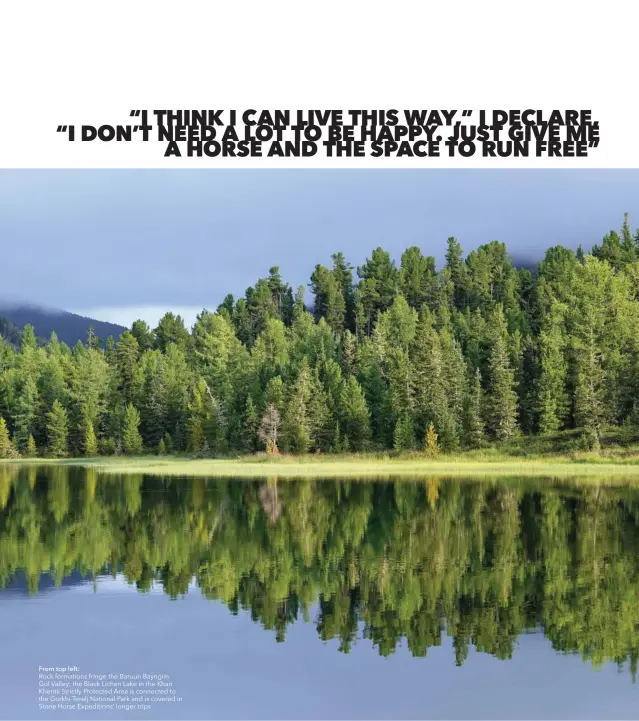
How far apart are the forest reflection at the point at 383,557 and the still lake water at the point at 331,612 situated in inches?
4.1

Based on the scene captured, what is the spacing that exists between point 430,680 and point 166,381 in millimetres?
121147

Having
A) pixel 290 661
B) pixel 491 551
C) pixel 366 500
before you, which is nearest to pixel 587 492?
pixel 366 500

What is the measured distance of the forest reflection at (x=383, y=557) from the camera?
76.1ft

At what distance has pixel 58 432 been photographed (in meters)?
134

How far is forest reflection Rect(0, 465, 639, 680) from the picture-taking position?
2319 centimetres

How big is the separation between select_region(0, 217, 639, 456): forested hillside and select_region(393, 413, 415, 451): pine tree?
0.15 metres

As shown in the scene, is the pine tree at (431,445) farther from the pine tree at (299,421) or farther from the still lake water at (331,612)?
the still lake water at (331,612)

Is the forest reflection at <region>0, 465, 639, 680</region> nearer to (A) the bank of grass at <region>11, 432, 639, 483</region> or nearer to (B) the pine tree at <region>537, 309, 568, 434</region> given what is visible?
(A) the bank of grass at <region>11, 432, 639, 483</region>

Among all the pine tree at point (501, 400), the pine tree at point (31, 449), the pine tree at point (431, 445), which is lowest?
the pine tree at point (31, 449)

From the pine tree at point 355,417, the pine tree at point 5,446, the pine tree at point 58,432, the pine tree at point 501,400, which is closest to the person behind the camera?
the pine tree at point 501,400

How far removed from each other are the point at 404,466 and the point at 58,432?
63.3 metres

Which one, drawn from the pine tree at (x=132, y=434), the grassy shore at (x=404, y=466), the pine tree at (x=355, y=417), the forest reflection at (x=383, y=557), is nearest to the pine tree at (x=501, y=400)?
the grassy shore at (x=404, y=466)

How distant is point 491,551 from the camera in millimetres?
33469

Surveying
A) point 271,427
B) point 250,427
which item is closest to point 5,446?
point 250,427
